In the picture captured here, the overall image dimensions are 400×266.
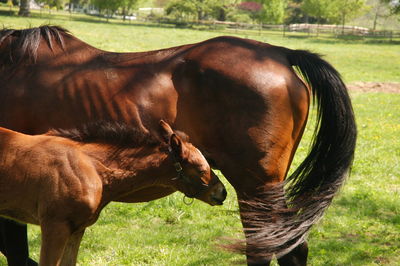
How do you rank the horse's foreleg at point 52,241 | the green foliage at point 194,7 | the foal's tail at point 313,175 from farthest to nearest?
the green foliage at point 194,7
the foal's tail at point 313,175
the horse's foreleg at point 52,241

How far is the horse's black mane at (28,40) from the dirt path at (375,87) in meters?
14.2

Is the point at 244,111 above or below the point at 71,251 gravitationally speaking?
above

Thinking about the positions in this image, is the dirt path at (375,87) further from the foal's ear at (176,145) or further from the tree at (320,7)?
the tree at (320,7)

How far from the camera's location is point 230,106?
455 cm

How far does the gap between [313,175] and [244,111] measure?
86cm

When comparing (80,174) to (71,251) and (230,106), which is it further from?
(230,106)

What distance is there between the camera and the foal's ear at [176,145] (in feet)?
12.8

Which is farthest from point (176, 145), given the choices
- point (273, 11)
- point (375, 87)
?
point (273, 11)

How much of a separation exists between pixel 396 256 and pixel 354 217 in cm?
111

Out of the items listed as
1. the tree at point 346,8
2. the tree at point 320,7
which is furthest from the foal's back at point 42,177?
the tree at point 320,7

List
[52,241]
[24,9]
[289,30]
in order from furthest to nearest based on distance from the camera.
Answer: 1. [289,30]
2. [24,9]
3. [52,241]

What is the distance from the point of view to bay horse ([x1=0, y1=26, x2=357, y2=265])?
4.41 m

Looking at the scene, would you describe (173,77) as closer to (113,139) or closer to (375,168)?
(113,139)

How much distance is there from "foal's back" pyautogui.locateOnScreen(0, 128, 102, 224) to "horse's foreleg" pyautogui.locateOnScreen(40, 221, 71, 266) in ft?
0.29
